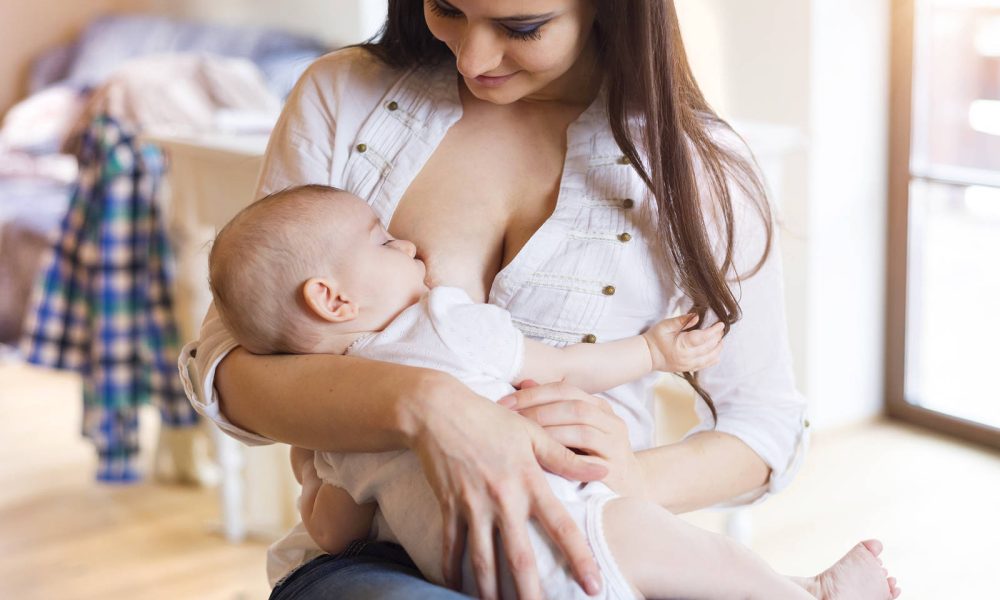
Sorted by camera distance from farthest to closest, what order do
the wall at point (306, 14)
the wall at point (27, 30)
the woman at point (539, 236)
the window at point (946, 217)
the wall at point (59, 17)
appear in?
the wall at point (27, 30) < the wall at point (59, 17) < the wall at point (306, 14) < the window at point (946, 217) < the woman at point (539, 236)

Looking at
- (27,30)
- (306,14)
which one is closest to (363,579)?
(306,14)

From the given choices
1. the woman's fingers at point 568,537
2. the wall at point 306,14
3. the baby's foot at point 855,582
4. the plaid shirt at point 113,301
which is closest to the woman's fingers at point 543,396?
the woman's fingers at point 568,537

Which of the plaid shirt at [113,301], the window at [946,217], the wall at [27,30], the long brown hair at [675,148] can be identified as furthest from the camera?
the wall at [27,30]

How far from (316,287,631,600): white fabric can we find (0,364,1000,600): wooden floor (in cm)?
149

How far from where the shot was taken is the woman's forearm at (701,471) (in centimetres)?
125

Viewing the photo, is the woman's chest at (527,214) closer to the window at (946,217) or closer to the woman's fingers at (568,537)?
the woman's fingers at (568,537)

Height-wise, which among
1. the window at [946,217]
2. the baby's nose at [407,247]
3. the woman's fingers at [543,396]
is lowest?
the window at [946,217]

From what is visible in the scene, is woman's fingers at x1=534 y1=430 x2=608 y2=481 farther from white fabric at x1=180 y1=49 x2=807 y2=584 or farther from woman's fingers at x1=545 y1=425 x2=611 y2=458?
white fabric at x1=180 y1=49 x2=807 y2=584

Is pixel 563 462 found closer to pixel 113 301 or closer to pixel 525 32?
pixel 525 32

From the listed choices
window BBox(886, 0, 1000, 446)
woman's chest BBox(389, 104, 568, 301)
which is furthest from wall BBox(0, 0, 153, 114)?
woman's chest BBox(389, 104, 568, 301)

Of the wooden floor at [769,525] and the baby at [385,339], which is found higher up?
the baby at [385,339]

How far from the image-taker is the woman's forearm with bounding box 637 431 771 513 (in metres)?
1.25

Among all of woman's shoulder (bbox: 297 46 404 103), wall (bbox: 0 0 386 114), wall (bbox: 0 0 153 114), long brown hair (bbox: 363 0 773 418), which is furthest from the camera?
wall (bbox: 0 0 153 114)

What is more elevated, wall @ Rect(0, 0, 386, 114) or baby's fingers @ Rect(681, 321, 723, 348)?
wall @ Rect(0, 0, 386, 114)
